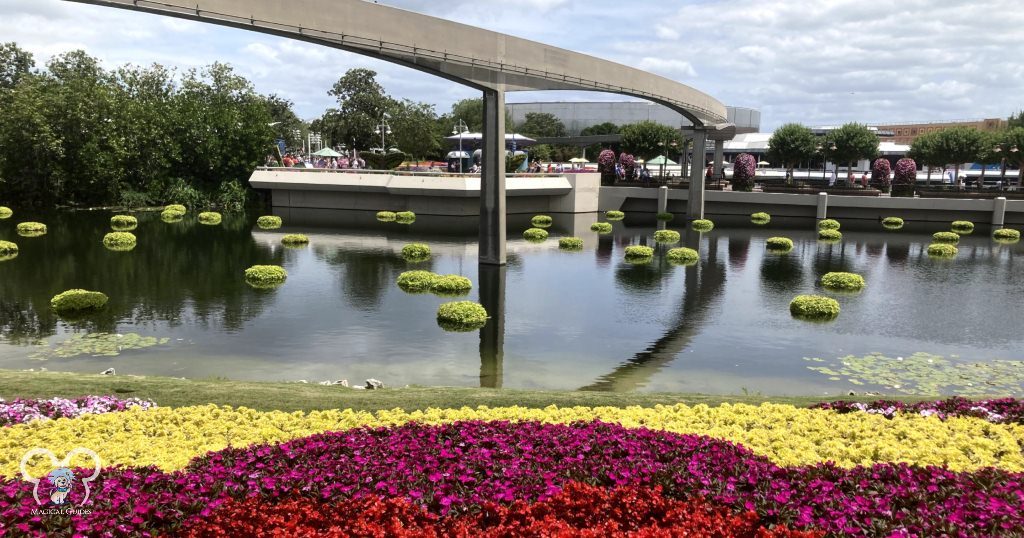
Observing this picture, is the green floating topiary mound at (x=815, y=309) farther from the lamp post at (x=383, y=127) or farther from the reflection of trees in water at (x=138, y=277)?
the lamp post at (x=383, y=127)

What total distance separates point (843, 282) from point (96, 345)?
1064 inches

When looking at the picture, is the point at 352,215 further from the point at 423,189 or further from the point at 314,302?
the point at 314,302

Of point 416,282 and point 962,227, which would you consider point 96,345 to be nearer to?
point 416,282

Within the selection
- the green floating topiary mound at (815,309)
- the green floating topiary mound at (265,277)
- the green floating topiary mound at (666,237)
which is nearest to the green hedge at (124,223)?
the green floating topiary mound at (265,277)

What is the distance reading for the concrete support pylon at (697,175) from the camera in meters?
57.8

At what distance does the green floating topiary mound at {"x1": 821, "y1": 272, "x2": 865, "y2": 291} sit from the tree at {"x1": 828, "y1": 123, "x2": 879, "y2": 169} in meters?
51.4

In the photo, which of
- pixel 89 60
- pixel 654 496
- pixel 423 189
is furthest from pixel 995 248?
pixel 89 60

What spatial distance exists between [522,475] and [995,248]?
153 feet

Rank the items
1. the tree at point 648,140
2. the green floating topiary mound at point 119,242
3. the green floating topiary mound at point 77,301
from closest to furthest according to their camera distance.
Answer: the green floating topiary mound at point 77,301 → the green floating topiary mound at point 119,242 → the tree at point 648,140

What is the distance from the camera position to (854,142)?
248ft

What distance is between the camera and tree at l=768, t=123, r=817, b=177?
7825 centimetres

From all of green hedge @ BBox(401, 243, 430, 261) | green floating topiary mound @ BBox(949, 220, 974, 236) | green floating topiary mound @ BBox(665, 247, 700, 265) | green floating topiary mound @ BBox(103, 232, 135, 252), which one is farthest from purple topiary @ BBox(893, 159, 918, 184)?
green floating topiary mound @ BBox(103, 232, 135, 252)

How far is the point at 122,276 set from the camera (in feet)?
96.3

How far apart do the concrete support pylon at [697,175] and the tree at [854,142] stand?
85.7ft
